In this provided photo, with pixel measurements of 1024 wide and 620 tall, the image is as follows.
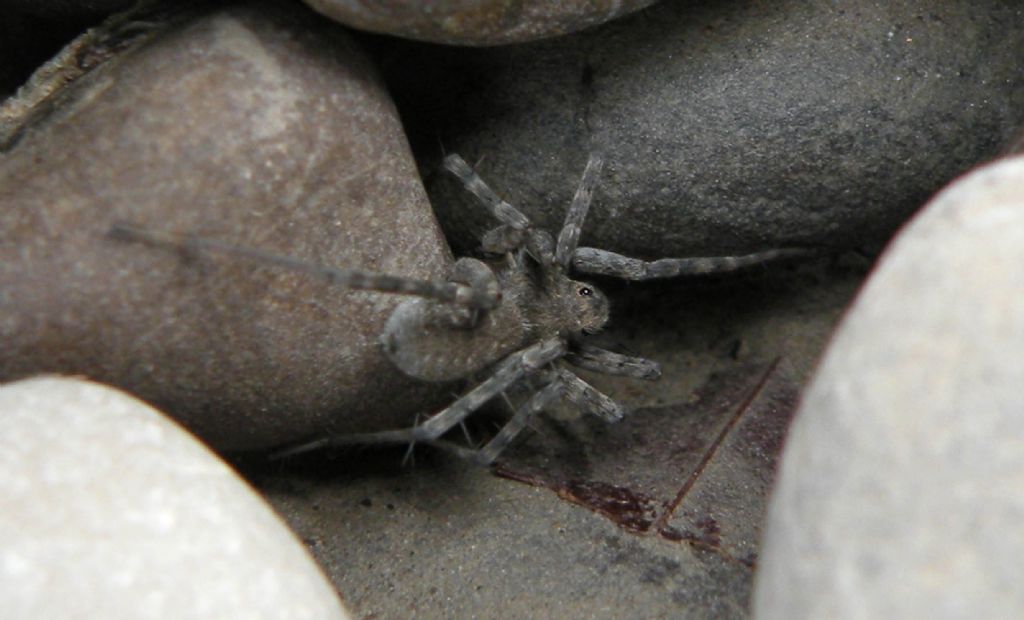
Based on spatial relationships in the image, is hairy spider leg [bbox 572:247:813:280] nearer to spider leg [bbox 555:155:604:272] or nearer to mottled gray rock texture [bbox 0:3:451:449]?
spider leg [bbox 555:155:604:272]

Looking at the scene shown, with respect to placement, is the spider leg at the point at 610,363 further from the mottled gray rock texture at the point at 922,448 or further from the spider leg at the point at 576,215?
the mottled gray rock texture at the point at 922,448

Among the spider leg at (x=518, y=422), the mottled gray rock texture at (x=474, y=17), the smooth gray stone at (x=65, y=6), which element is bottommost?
the spider leg at (x=518, y=422)

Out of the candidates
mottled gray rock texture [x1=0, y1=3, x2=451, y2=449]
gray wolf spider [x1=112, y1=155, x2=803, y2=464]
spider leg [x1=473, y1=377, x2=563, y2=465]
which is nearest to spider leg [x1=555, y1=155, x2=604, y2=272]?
gray wolf spider [x1=112, y1=155, x2=803, y2=464]

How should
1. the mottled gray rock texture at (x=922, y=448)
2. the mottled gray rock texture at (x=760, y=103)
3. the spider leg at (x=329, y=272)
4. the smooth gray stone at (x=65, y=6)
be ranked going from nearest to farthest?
the mottled gray rock texture at (x=922, y=448) < the spider leg at (x=329, y=272) < the smooth gray stone at (x=65, y=6) < the mottled gray rock texture at (x=760, y=103)

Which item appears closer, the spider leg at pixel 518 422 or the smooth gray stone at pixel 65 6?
the smooth gray stone at pixel 65 6

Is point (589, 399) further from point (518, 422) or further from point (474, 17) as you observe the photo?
point (474, 17)

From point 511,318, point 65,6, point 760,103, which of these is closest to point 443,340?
point 511,318

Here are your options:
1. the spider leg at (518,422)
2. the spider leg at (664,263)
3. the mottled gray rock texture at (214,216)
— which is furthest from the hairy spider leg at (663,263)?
the mottled gray rock texture at (214,216)
